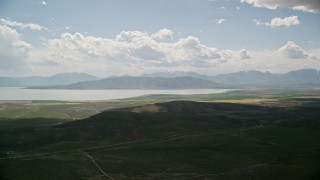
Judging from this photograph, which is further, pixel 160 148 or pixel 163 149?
pixel 160 148

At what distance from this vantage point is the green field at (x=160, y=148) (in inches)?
2933

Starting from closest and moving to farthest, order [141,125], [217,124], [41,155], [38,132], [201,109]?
[41,155] < [38,132] < [141,125] < [217,124] < [201,109]

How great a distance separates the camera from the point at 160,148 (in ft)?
316

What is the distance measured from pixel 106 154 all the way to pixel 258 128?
63.1 metres

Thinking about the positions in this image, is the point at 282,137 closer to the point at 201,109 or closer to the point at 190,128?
the point at 190,128

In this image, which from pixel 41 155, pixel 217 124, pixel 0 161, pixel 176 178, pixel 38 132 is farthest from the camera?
pixel 217 124

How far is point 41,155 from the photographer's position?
3393 inches

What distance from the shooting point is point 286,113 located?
174875mm

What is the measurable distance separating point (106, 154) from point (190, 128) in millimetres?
42934

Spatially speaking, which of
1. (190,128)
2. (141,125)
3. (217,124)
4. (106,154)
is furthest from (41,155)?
(217,124)

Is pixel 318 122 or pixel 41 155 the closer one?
pixel 41 155

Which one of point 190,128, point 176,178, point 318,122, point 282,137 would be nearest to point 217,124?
point 190,128

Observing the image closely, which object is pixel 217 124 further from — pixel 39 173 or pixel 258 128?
pixel 39 173

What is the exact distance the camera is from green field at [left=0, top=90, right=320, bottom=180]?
74.5 meters
